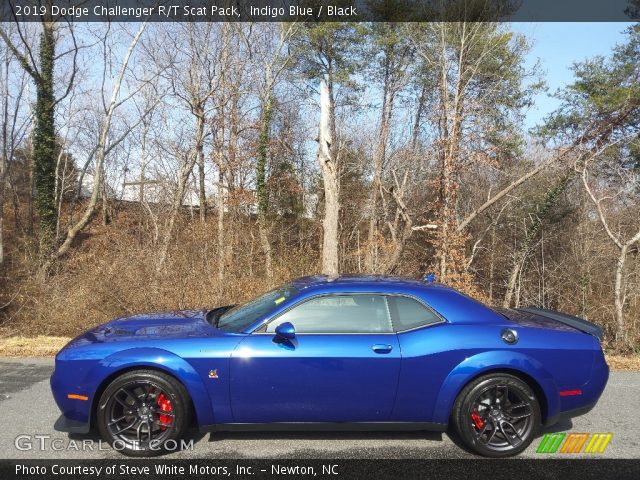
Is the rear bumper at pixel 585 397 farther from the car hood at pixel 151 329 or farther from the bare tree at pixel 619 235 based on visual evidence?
the bare tree at pixel 619 235

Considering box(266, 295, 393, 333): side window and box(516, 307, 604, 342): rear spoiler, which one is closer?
box(266, 295, 393, 333): side window

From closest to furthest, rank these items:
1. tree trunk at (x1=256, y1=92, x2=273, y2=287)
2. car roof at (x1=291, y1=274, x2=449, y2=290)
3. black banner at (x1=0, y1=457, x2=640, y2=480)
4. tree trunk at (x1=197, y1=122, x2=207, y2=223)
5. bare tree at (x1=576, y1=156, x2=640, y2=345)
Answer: black banner at (x1=0, y1=457, x2=640, y2=480) < car roof at (x1=291, y1=274, x2=449, y2=290) < bare tree at (x1=576, y1=156, x2=640, y2=345) < tree trunk at (x1=256, y1=92, x2=273, y2=287) < tree trunk at (x1=197, y1=122, x2=207, y2=223)

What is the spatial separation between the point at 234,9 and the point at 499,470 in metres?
21.3

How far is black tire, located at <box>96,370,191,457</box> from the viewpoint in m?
3.56

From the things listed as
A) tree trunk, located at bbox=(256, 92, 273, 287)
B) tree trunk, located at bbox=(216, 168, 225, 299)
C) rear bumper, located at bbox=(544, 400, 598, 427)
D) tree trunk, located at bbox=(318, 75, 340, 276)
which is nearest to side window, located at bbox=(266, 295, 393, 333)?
rear bumper, located at bbox=(544, 400, 598, 427)

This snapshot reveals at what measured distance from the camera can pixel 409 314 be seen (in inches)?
153

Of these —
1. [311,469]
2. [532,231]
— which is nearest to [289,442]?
[311,469]

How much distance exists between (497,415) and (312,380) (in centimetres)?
147

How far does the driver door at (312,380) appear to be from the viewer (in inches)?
140

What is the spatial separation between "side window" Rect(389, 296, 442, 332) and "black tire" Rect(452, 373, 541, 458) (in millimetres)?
590

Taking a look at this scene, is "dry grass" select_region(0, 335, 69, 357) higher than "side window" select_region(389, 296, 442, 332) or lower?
lower

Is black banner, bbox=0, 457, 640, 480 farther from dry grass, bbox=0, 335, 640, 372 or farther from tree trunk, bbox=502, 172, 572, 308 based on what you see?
tree trunk, bbox=502, 172, 572, 308

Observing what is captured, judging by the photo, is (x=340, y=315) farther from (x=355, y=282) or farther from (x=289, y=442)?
(x=289, y=442)

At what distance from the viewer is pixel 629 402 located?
4.85 meters
